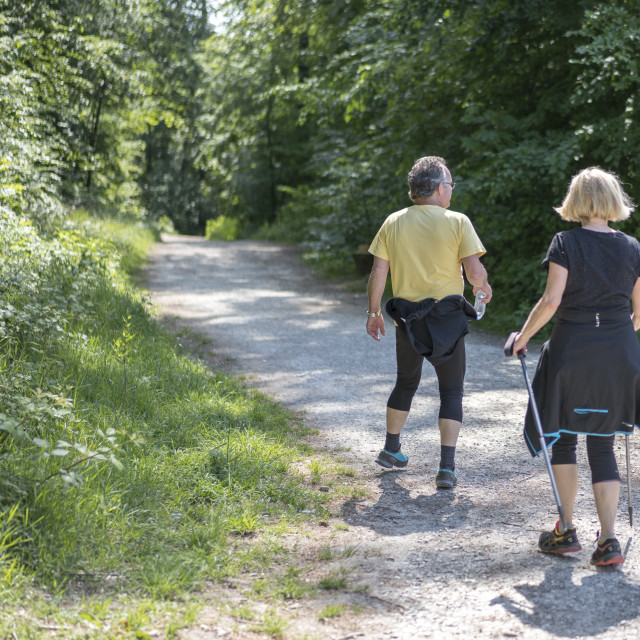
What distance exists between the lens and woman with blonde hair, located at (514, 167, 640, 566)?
3.70 metres


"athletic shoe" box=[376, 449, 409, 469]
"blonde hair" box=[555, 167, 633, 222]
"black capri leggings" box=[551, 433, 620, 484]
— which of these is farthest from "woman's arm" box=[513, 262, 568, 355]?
"athletic shoe" box=[376, 449, 409, 469]

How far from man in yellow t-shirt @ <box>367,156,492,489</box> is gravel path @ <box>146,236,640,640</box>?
52cm

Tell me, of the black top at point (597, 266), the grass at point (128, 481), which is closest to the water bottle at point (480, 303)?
the black top at point (597, 266)

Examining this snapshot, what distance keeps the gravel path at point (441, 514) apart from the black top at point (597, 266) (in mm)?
1254

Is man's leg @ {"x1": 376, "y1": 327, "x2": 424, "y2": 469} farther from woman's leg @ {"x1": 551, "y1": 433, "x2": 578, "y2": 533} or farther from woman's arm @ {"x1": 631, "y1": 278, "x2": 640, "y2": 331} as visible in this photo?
woman's arm @ {"x1": 631, "y1": 278, "x2": 640, "y2": 331}

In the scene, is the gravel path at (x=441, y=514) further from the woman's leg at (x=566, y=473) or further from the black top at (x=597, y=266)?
the black top at (x=597, y=266)

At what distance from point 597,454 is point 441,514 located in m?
1.04

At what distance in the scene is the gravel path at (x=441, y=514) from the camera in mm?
3211

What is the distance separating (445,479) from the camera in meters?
4.86

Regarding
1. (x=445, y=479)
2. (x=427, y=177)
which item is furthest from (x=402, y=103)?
(x=445, y=479)

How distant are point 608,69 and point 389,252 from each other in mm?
5780

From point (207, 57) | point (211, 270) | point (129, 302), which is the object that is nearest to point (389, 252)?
point (129, 302)

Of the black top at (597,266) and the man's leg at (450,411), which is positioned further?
the man's leg at (450,411)

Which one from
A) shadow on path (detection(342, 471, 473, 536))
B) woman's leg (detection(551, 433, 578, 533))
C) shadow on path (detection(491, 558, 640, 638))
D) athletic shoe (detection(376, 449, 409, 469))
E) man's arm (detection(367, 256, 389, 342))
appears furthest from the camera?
athletic shoe (detection(376, 449, 409, 469))
